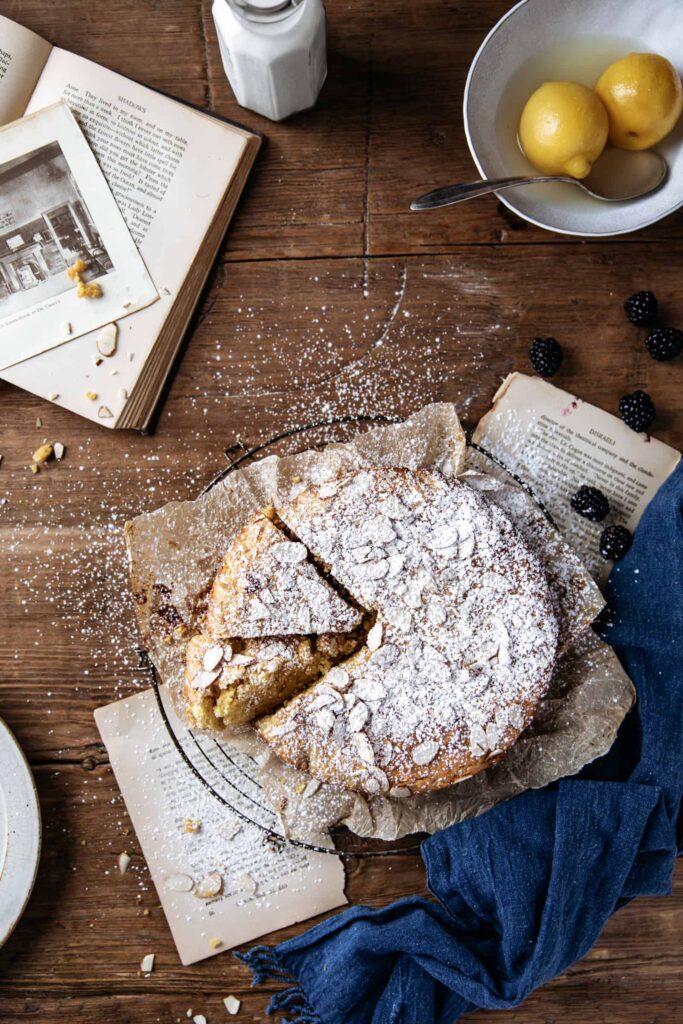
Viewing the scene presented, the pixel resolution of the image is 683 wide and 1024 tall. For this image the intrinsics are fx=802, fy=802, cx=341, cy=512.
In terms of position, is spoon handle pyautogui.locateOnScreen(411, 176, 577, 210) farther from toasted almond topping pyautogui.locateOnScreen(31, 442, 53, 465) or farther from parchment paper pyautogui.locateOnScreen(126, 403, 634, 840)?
toasted almond topping pyautogui.locateOnScreen(31, 442, 53, 465)

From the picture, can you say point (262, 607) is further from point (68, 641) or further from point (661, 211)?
point (661, 211)

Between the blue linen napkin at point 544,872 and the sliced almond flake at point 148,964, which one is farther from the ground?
the blue linen napkin at point 544,872

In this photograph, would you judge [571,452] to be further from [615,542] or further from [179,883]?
[179,883]

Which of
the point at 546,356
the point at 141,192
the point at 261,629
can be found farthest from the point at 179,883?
the point at 141,192

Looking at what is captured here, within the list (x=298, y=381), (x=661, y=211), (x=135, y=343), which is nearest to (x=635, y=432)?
(x=661, y=211)

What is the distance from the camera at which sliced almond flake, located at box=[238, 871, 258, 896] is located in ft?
5.28

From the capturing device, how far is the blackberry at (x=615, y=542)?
1576mm

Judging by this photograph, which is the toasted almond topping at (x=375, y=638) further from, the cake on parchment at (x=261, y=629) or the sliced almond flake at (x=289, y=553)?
the sliced almond flake at (x=289, y=553)

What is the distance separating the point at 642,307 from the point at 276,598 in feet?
3.10

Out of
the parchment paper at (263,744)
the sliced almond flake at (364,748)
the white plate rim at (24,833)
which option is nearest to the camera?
the sliced almond flake at (364,748)

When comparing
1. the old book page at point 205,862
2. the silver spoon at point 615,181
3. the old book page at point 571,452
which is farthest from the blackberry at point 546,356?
the old book page at point 205,862

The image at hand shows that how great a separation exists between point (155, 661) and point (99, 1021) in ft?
2.59

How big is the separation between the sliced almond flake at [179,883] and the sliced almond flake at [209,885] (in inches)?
0.6

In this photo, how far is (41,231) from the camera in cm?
168
